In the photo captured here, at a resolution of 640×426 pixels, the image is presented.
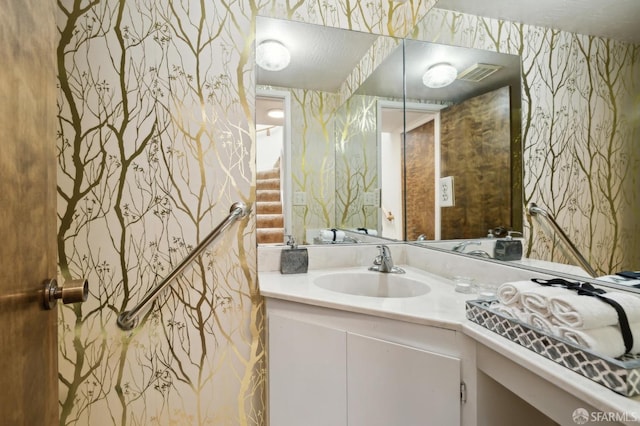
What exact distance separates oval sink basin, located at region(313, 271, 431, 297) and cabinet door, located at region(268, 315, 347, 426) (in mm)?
261

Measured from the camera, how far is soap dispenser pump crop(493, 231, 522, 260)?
1.00 meters

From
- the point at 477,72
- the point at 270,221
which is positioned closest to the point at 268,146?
the point at 270,221

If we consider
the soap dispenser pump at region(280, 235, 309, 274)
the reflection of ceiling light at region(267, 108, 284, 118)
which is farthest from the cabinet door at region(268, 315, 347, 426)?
the reflection of ceiling light at region(267, 108, 284, 118)

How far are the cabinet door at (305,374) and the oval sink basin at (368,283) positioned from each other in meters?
0.26

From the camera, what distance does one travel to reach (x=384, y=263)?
1.37m

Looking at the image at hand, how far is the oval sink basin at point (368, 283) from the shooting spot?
129cm

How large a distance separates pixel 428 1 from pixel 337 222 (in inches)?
46.5

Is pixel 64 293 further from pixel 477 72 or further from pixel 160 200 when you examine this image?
pixel 477 72

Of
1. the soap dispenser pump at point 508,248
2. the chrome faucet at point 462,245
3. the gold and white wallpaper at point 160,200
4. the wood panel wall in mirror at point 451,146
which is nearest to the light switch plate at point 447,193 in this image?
the wood panel wall in mirror at point 451,146

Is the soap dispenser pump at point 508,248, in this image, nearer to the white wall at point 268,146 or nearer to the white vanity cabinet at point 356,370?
the white vanity cabinet at point 356,370

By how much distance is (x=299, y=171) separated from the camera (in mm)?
1497

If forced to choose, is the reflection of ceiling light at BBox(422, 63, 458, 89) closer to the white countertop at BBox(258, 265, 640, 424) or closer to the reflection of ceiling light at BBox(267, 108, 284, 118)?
the reflection of ceiling light at BBox(267, 108, 284, 118)

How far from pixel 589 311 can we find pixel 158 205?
1.39 meters

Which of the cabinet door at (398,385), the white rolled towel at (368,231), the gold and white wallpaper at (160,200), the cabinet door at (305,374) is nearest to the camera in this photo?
the cabinet door at (398,385)
